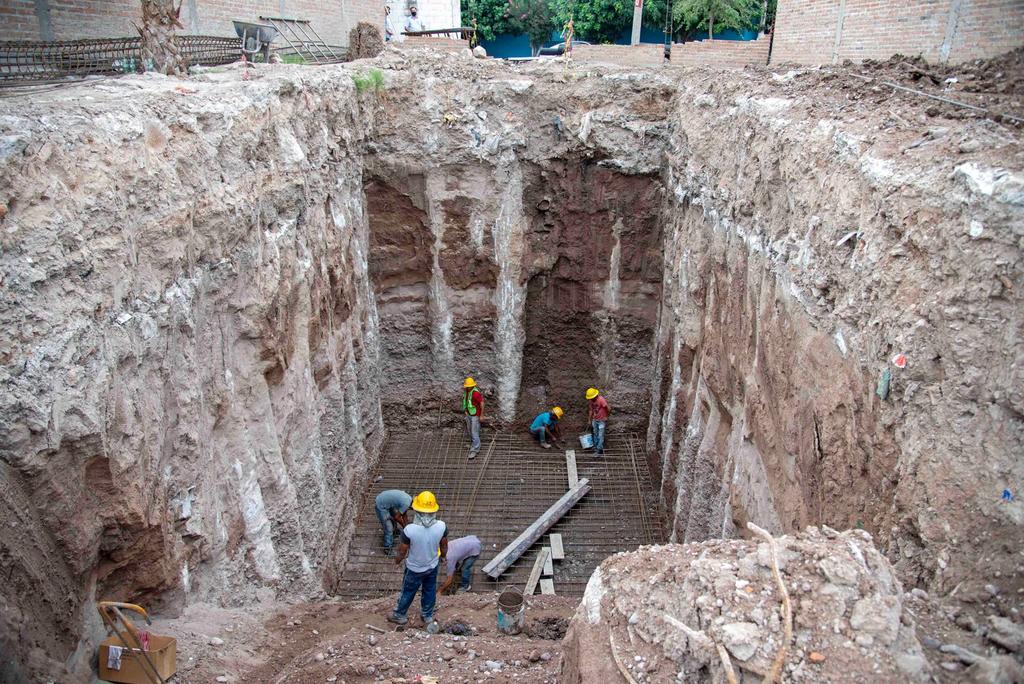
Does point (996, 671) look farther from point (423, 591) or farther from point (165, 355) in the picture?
point (165, 355)

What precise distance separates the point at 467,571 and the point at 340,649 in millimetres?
2476

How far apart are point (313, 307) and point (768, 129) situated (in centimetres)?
449

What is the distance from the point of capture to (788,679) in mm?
2439

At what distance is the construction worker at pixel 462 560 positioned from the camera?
22.4 ft

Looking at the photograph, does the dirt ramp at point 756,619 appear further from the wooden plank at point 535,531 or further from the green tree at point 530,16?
the green tree at point 530,16

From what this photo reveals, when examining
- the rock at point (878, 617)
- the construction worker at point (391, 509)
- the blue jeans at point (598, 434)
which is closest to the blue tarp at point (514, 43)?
the blue jeans at point (598, 434)

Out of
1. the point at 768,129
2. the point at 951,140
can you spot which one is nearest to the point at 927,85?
the point at 768,129

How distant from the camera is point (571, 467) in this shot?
9.62 m

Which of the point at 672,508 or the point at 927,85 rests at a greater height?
the point at 927,85

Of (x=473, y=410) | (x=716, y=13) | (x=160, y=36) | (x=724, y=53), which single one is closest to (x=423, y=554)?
(x=473, y=410)

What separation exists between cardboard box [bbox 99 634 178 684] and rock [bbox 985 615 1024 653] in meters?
3.97

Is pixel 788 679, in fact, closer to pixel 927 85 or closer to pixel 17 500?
pixel 17 500

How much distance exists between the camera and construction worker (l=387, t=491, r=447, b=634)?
5551 mm

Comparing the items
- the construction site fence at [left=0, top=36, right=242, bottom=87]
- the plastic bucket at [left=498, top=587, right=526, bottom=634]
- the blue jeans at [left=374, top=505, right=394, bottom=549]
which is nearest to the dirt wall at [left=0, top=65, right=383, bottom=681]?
the blue jeans at [left=374, top=505, right=394, bottom=549]
